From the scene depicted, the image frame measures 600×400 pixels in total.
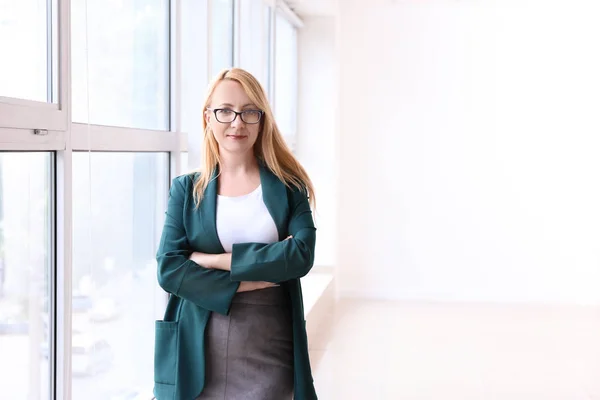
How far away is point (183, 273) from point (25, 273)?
423 millimetres

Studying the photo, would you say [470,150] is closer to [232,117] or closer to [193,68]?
[193,68]

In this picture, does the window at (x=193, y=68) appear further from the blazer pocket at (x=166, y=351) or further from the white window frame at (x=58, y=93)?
the blazer pocket at (x=166, y=351)

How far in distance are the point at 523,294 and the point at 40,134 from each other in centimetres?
638

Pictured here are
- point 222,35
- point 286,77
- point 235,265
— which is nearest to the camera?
point 235,265

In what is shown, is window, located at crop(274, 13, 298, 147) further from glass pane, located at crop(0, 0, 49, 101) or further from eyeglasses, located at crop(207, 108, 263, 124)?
eyeglasses, located at crop(207, 108, 263, 124)

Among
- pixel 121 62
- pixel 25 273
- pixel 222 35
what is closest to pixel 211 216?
pixel 25 273

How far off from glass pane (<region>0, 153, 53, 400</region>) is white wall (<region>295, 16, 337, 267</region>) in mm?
5316

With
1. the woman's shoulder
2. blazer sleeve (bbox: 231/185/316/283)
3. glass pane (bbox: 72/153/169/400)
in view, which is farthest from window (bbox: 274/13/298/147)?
blazer sleeve (bbox: 231/185/316/283)

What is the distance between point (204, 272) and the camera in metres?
1.97

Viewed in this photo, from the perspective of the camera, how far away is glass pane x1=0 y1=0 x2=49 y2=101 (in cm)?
191

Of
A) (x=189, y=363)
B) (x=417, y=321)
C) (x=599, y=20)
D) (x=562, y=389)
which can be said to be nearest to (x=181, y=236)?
(x=189, y=363)

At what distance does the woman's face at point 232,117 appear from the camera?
1.97m

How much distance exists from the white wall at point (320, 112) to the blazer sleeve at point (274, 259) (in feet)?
17.9

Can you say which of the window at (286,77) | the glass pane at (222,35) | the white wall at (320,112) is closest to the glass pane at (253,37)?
the glass pane at (222,35)
